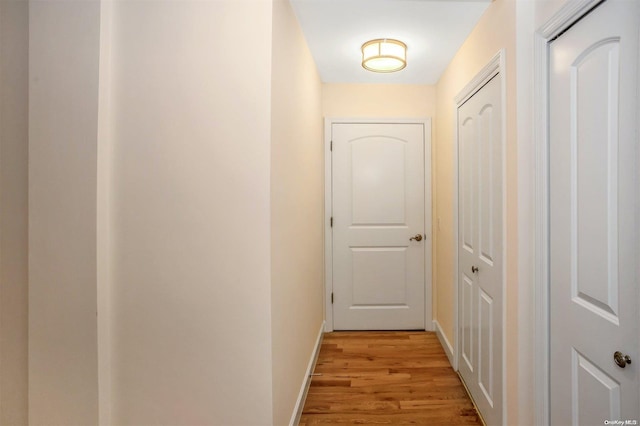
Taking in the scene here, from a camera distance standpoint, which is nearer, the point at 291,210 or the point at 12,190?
the point at 12,190

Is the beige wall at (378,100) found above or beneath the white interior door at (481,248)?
above

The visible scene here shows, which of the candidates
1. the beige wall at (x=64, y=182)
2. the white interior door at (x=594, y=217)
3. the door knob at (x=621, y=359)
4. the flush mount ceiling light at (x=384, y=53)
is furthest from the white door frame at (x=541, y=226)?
the beige wall at (x=64, y=182)

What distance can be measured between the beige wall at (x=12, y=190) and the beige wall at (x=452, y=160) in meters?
2.16

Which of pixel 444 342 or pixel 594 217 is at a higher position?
pixel 594 217

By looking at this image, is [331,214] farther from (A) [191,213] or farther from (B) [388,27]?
(A) [191,213]

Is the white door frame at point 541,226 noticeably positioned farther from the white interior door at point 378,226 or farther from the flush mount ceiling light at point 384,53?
the white interior door at point 378,226

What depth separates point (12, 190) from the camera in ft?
4.61

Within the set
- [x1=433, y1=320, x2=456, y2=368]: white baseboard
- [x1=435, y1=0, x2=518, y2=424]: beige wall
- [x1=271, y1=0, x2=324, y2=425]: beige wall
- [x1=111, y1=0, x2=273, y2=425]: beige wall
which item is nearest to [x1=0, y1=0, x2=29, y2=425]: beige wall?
Result: [x1=111, y1=0, x2=273, y2=425]: beige wall

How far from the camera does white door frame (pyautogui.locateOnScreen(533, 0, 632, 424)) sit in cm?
137

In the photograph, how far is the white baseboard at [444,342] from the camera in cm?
257

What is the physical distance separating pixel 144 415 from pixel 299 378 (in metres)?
0.86

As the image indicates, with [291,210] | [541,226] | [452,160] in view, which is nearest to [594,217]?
[541,226]

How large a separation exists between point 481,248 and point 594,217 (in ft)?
2.80

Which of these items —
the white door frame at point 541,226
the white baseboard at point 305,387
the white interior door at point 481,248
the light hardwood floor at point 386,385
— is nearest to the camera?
the white door frame at point 541,226
